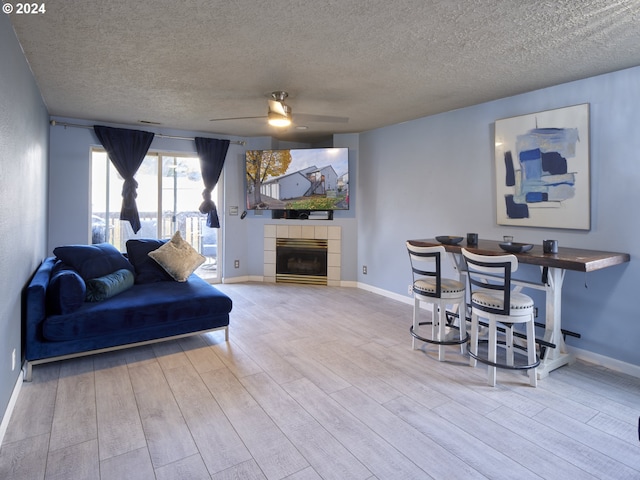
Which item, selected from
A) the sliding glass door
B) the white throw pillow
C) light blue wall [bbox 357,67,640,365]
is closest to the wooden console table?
light blue wall [bbox 357,67,640,365]

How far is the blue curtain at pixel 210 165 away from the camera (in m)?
5.66

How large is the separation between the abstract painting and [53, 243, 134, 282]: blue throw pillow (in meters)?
3.98

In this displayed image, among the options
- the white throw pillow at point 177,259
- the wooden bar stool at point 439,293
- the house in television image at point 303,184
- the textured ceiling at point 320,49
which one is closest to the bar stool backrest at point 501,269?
the wooden bar stool at point 439,293

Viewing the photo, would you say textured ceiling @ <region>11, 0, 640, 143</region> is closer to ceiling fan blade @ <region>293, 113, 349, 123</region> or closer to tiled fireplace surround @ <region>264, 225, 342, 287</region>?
ceiling fan blade @ <region>293, 113, 349, 123</region>

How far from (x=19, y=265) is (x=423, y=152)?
4217mm

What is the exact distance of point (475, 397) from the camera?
247 centimetres

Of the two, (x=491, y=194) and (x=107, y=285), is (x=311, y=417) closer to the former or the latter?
(x=107, y=285)

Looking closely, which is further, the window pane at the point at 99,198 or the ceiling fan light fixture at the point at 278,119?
the window pane at the point at 99,198

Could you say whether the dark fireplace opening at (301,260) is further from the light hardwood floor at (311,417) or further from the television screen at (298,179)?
the light hardwood floor at (311,417)

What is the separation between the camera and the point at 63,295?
2.79m

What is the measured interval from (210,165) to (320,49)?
3539 millimetres

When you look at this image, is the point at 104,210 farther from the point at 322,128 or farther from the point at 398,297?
the point at 398,297

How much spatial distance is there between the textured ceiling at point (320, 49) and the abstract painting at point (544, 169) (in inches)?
13.3

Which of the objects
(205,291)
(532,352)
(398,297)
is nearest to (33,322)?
(205,291)
